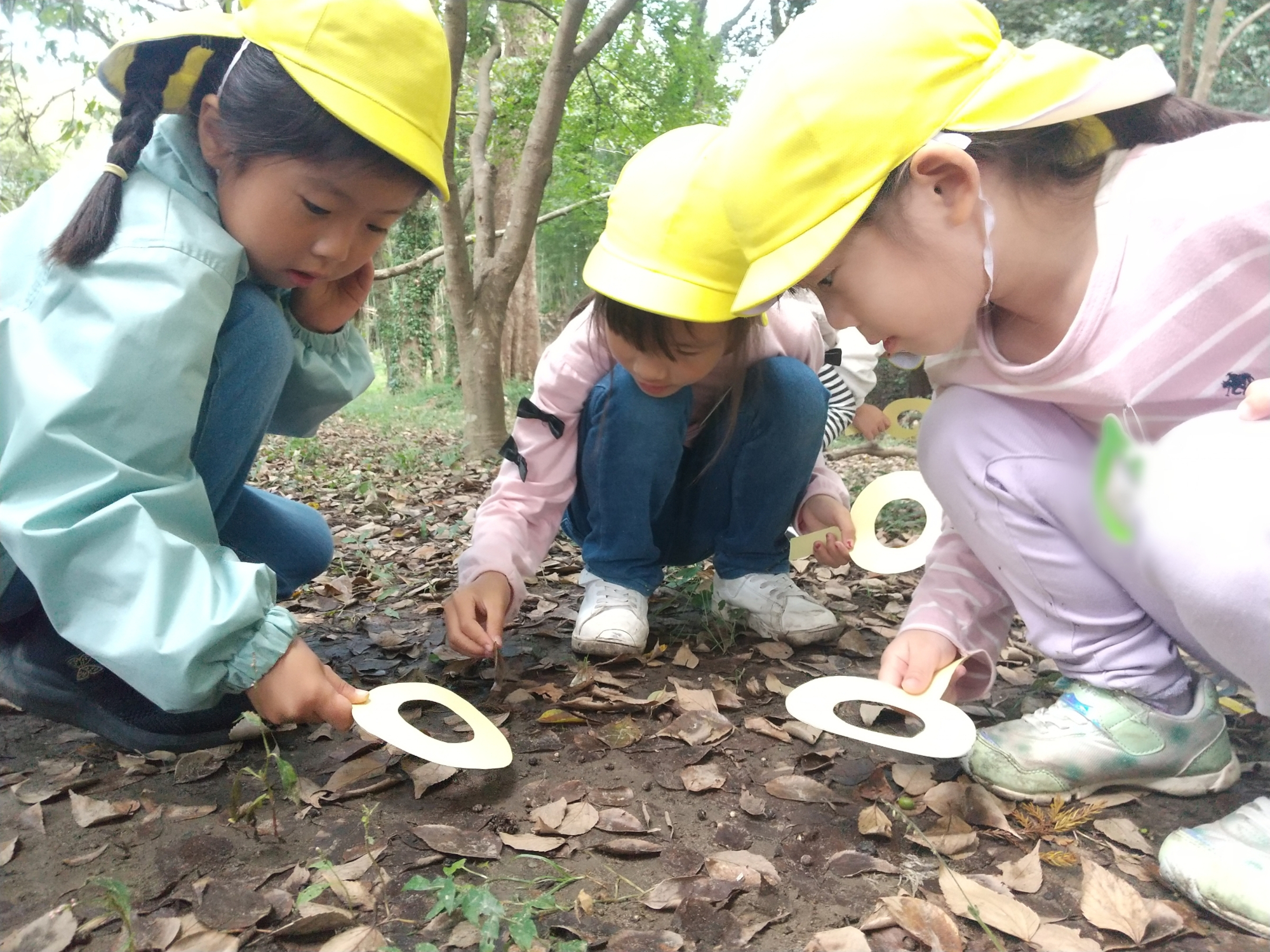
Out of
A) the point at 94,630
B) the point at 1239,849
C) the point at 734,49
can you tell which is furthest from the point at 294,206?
the point at 734,49

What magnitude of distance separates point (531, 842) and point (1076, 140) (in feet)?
4.11

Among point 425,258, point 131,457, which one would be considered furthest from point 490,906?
point 425,258

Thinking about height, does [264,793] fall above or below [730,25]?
below

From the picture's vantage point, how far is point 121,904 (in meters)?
1.00

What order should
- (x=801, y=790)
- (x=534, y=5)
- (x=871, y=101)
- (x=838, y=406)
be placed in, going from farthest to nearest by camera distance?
(x=534, y=5) < (x=838, y=406) < (x=801, y=790) < (x=871, y=101)

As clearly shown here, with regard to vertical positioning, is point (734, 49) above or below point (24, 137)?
above

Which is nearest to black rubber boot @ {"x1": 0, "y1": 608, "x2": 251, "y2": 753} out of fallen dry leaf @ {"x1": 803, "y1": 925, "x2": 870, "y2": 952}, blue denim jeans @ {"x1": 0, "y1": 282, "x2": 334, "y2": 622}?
blue denim jeans @ {"x1": 0, "y1": 282, "x2": 334, "y2": 622}

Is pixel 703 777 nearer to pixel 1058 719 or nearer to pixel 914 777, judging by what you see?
pixel 914 777

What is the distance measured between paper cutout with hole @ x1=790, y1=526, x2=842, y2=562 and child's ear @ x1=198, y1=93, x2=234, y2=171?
4.52 ft

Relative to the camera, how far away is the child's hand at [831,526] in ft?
6.33

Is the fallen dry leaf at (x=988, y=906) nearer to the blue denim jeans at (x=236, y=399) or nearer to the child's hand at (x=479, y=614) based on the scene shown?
the child's hand at (x=479, y=614)

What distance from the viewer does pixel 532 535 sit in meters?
1.94

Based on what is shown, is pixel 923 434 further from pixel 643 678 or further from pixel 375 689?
pixel 375 689

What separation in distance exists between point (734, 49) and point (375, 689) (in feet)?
37.2
